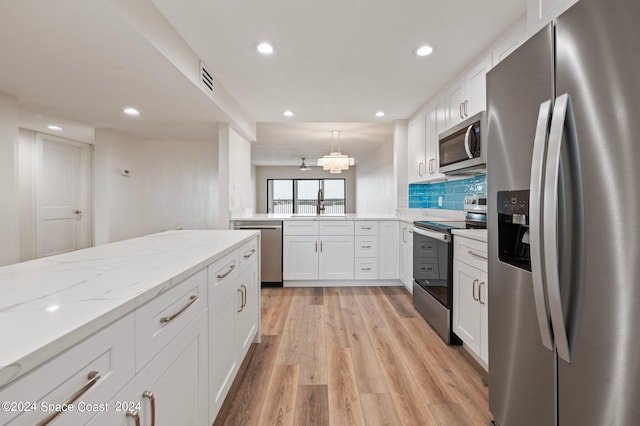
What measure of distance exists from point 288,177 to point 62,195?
656 cm

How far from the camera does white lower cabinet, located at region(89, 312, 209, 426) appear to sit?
28.0 inches

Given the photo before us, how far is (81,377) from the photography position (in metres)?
0.58

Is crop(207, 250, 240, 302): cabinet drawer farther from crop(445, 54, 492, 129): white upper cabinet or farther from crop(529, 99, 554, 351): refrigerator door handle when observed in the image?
crop(445, 54, 492, 129): white upper cabinet

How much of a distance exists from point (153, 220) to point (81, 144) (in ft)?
5.98

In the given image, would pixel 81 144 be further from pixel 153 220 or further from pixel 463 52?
pixel 463 52

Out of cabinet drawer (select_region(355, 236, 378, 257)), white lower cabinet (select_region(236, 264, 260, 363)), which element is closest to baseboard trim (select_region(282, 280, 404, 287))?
cabinet drawer (select_region(355, 236, 378, 257))

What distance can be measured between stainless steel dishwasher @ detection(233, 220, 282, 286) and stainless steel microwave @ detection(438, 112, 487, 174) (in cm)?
217

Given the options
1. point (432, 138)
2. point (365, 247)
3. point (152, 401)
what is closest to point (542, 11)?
point (152, 401)

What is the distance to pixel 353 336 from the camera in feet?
8.05

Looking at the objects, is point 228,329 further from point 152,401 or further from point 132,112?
point 132,112

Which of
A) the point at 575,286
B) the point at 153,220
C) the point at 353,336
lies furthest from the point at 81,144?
the point at 575,286

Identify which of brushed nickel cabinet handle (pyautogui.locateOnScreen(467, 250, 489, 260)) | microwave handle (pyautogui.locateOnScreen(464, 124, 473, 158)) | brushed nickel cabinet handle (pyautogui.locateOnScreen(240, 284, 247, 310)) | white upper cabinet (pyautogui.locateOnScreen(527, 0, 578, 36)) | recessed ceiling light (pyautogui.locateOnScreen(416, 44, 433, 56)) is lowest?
brushed nickel cabinet handle (pyautogui.locateOnScreen(240, 284, 247, 310))

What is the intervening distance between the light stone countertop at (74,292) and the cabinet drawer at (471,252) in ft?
4.99

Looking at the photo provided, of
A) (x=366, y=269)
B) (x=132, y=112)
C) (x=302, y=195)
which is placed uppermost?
(x=132, y=112)
